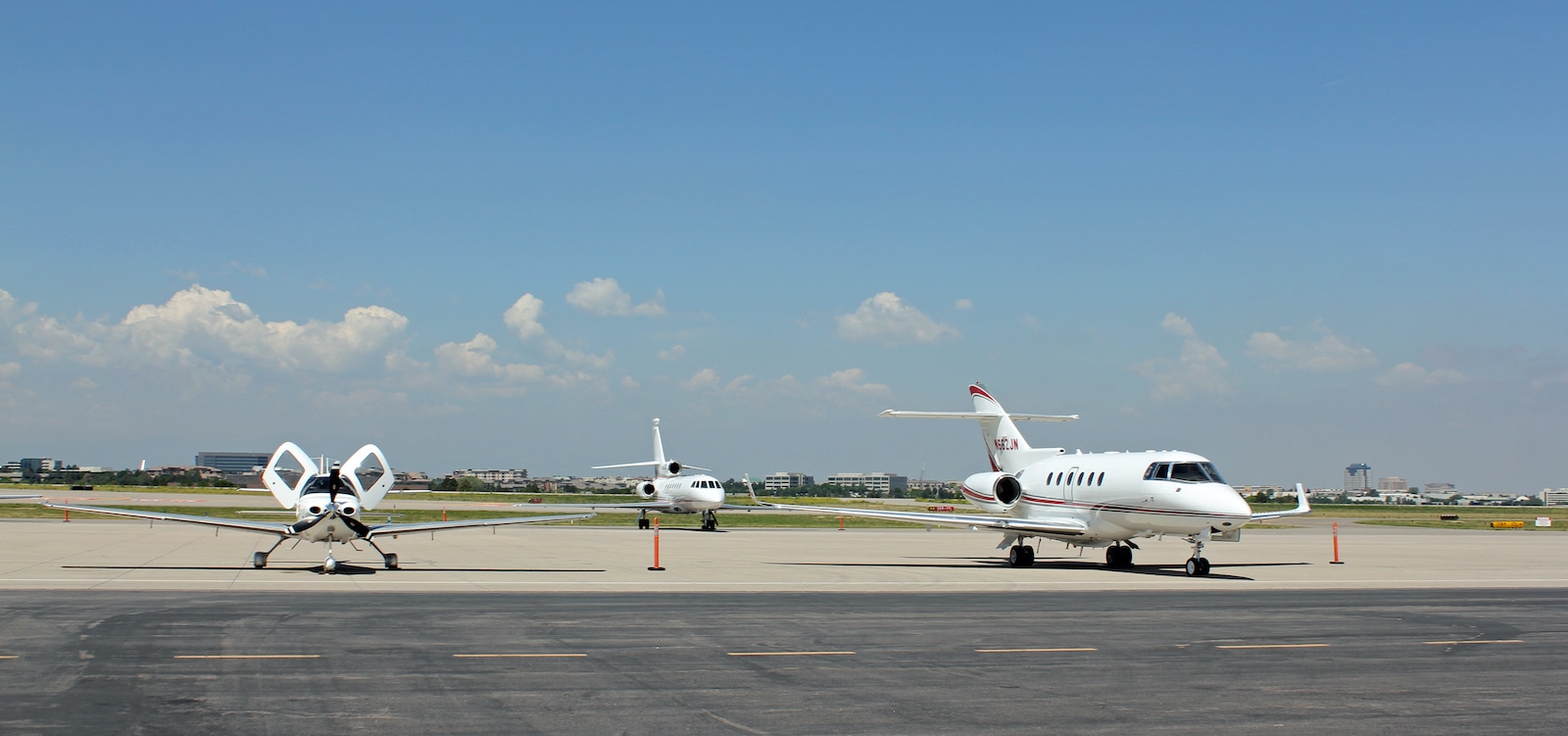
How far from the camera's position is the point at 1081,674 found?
1091 cm

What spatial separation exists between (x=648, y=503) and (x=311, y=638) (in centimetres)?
4321

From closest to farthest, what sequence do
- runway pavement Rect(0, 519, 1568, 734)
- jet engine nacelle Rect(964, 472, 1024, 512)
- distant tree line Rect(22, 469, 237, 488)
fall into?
runway pavement Rect(0, 519, 1568, 734) < jet engine nacelle Rect(964, 472, 1024, 512) < distant tree line Rect(22, 469, 237, 488)

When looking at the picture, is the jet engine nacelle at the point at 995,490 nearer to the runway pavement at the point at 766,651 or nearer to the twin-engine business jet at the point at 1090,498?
the twin-engine business jet at the point at 1090,498

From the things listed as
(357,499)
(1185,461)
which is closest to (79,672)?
(357,499)

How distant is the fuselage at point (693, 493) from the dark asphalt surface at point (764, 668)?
3417 cm

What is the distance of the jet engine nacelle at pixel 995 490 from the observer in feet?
101

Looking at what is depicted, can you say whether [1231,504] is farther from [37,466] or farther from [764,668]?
[37,466]

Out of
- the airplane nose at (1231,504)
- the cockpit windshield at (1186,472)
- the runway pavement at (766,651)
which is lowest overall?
the runway pavement at (766,651)

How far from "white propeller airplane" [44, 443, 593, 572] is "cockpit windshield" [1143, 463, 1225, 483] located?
12.8m

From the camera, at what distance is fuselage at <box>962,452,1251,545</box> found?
2461 cm

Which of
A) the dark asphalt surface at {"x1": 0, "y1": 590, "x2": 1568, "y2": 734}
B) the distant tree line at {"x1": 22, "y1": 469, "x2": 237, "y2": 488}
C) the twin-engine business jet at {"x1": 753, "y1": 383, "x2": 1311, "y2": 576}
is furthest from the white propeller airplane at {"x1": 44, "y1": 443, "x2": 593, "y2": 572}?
the distant tree line at {"x1": 22, "y1": 469, "x2": 237, "y2": 488}

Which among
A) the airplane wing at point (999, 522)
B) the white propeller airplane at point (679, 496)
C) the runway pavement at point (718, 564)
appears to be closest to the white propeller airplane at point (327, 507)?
the runway pavement at point (718, 564)

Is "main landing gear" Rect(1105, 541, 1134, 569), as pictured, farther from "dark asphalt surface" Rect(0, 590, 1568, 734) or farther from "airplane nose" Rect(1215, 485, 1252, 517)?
"dark asphalt surface" Rect(0, 590, 1568, 734)

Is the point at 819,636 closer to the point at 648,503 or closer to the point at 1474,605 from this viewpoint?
the point at 1474,605
